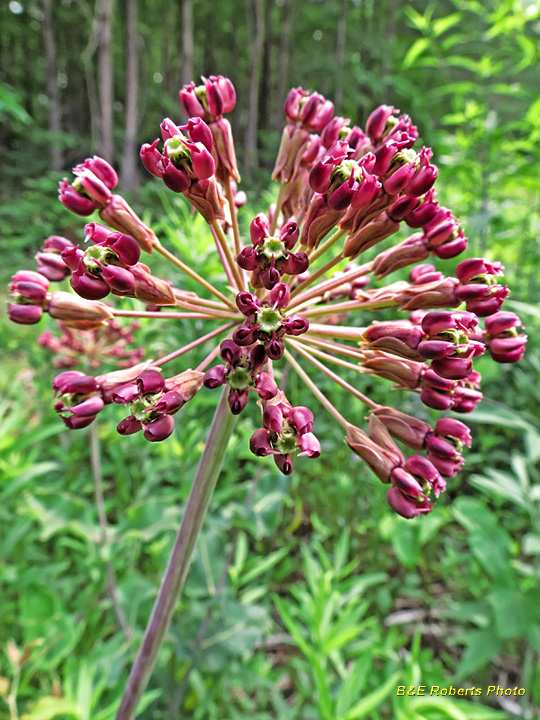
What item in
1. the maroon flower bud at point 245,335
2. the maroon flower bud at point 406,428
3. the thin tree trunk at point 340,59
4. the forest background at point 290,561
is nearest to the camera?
the maroon flower bud at point 245,335

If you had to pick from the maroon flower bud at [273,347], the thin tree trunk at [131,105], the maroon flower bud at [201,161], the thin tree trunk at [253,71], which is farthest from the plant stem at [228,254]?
the thin tree trunk at [253,71]

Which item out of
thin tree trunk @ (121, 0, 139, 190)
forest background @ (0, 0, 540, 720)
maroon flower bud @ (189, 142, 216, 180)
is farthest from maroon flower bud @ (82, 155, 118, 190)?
thin tree trunk @ (121, 0, 139, 190)

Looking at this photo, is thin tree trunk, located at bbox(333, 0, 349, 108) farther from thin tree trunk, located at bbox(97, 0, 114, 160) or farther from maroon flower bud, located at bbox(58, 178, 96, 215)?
maroon flower bud, located at bbox(58, 178, 96, 215)

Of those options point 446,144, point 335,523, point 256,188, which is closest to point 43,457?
point 335,523

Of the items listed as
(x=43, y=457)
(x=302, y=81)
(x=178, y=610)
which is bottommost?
(x=178, y=610)

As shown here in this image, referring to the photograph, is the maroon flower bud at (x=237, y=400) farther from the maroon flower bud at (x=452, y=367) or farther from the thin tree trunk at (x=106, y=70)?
the thin tree trunk at (x=106, y=70)

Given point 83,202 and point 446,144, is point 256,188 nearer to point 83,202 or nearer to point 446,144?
point 446,144
